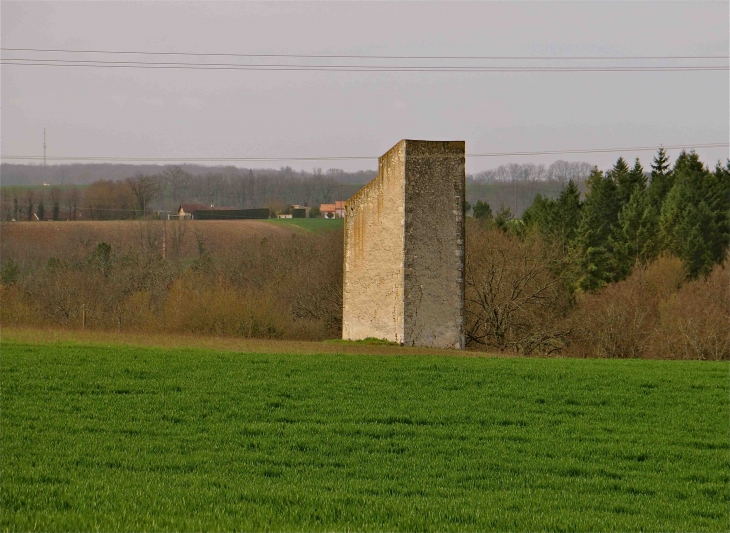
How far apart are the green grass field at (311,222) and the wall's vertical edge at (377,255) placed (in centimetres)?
4086

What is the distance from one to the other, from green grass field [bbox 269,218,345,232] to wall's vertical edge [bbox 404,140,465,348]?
4383cm

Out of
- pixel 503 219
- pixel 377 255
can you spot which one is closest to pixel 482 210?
pixel 503 219

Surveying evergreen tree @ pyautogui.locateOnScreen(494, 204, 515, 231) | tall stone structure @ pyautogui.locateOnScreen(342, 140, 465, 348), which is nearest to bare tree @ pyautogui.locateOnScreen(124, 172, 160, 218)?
evergreen tree @ pyautogui.locateOnScreen(494, 204, 515, 231)

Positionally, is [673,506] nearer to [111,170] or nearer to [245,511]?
[245,511]

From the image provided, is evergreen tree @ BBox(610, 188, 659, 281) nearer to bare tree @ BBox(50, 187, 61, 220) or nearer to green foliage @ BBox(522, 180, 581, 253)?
green foliage @ BBox(522, 180, 581, 253)

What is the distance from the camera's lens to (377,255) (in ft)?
84.0

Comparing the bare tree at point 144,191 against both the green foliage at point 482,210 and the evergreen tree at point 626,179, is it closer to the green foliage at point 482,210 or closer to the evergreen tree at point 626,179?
the green foliage at point 482,210

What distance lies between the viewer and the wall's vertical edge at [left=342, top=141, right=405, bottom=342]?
24.3 meters

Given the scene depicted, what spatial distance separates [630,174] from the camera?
2603 inches

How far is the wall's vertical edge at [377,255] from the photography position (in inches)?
957

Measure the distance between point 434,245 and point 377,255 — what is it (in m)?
2.26

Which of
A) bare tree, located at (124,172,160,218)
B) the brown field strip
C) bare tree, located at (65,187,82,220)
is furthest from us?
bare tree, located at (124,172,160,218)

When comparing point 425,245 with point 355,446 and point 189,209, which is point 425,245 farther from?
point 189,209

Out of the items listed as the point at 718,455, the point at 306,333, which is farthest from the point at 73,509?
the point at 306,333
